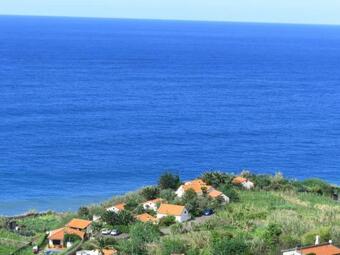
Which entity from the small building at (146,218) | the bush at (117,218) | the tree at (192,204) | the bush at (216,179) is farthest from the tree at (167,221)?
the bush at (216,179)

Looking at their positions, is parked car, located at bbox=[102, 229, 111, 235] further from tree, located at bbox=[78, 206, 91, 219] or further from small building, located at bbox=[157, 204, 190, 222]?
small building, located at bbox=[157, 204, 190, 222]

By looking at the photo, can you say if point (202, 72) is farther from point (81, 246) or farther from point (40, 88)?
point (81, 246)

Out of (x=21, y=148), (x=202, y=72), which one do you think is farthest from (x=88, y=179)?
(x=202, y=72)

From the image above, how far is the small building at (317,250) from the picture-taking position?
104 ft

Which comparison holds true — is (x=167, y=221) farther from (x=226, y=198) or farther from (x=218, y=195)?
(x=226, y=198)

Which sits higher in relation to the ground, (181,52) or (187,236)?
(181,52)

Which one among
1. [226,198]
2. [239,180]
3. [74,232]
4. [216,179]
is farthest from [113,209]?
[239,180]

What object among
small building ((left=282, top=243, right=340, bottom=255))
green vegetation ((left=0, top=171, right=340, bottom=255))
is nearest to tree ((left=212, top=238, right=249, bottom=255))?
green vegetation ((left=0, top=171, right=340, bottom=255))

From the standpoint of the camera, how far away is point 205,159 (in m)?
68.4

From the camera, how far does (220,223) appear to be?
39438 mm

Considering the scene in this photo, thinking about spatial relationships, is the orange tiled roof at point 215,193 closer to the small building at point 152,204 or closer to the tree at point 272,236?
the small building at point 152,204

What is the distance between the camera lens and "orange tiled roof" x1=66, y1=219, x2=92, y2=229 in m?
39.7

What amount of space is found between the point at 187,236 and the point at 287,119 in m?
54.5

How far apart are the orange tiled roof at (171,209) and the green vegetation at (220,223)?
0.73 metres
